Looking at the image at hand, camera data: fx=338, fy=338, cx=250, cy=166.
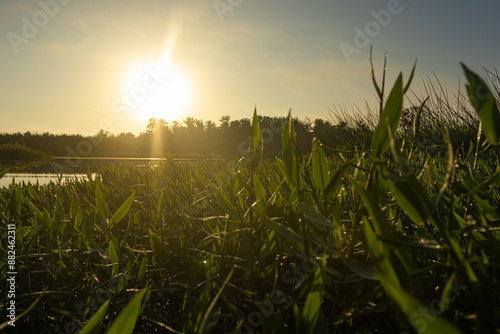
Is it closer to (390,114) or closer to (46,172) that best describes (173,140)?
(46,172)

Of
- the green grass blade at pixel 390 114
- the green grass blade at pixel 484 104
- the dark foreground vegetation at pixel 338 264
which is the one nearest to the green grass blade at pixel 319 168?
the dark foreground vegetation at pixel 338 264

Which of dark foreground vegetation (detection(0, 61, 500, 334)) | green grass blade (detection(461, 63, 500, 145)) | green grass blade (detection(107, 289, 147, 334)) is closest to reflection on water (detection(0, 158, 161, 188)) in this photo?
dark foreground vegetation (detection(0, 61, 500, 334))

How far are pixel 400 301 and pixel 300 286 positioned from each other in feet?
1.20

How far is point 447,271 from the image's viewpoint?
0.61 meters

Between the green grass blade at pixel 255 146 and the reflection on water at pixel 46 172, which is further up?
the green grass blade at pixel 255 146

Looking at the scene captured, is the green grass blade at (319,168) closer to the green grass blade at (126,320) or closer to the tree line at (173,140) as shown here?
the green grass blade at (126,320)

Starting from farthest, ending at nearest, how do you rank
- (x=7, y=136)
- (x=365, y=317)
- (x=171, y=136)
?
1. (x=171, y=136)
2. (x=7, y=136)
3. (x=365, y=317)

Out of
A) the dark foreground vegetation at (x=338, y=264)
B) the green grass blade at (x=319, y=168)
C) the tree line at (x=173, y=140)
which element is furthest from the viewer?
the tree line at (x=173, y=140)

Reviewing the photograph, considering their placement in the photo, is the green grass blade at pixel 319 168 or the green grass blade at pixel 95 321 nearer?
the green grass blade at pixel 95 321

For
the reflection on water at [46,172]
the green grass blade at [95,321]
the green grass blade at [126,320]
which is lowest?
the reflection on water at [46,172]

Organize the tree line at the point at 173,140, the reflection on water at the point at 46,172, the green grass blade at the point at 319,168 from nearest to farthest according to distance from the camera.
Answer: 1. the green grass blade at the point at 319,168
2. the reflection on water at the point at 46,172
3. the tree line at the point at 173,140

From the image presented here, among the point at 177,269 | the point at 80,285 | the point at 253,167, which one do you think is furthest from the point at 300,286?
the point at 80,285

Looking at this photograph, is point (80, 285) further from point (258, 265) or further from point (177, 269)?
point (258, 265)

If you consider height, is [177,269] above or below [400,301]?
below
